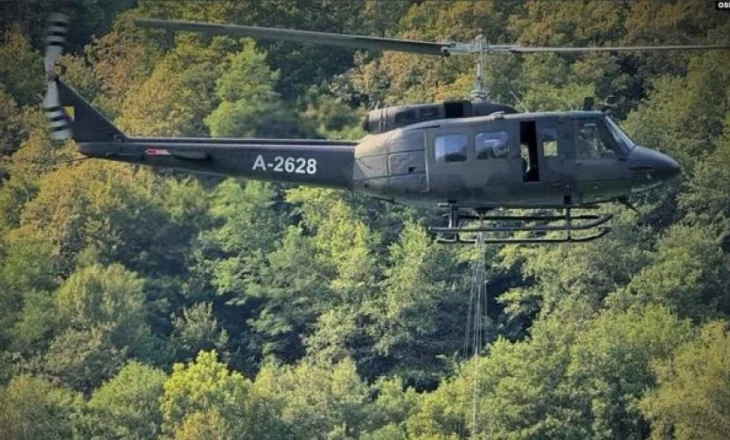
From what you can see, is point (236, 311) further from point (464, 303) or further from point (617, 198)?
point (617, 198)

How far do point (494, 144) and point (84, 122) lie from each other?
19.5ft

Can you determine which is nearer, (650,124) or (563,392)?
(563,392)

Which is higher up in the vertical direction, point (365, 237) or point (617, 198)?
point (617, 198)

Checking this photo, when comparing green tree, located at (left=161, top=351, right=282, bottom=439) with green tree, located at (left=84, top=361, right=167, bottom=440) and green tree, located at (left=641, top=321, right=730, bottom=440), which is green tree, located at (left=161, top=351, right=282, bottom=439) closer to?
green tree, located at (left=84, top=361, right=167, bottom=440)

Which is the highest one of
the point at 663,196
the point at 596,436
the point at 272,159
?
the point at 272,159

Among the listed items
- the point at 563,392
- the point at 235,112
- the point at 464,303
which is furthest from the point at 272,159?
the point at 464,303

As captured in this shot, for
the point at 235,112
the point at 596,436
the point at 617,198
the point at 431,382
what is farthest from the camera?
the point at 431,382

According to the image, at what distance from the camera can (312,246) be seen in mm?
58875

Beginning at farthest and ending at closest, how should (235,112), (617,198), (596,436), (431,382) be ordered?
(431,382), (596,436), (235,112), (617,198)

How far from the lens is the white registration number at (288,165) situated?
33094 mm

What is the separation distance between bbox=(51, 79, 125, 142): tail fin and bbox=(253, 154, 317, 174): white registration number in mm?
1876

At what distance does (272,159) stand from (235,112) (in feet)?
26.9

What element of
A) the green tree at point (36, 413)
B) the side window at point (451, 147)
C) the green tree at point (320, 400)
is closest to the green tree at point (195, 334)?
the green tree at point (320, 400)

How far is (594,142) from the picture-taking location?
105 ft
